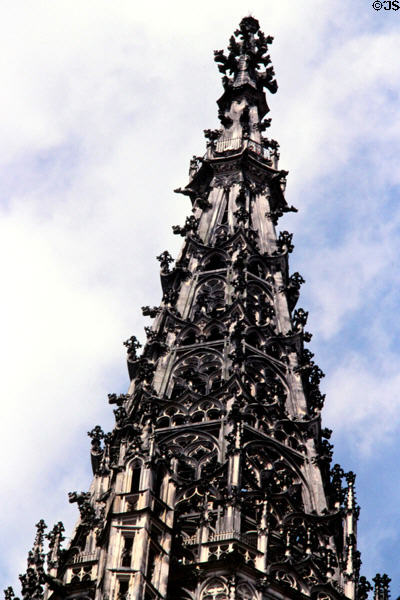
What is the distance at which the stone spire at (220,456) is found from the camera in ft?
142

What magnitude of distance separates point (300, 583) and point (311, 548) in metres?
2.42

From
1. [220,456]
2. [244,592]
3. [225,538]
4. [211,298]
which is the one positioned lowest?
[244,592]

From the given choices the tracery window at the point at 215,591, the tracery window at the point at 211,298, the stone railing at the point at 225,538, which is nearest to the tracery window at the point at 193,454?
the stone railing at the point at 225,538

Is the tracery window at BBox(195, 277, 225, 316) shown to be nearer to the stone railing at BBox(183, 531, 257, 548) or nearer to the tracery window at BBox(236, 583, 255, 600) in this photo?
the stone railing at BBox(183, 531, 257, 548)

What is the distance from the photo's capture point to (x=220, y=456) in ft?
161

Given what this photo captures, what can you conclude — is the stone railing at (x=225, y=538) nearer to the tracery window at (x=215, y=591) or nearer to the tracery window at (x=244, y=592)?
the tracery window at (x=215, y=591)

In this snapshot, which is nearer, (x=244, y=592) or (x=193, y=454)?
(x=244, y=592)

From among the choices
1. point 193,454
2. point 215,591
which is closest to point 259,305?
point 193,454

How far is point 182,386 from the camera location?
54.3 m

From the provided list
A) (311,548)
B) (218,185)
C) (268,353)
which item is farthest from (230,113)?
(311,548)

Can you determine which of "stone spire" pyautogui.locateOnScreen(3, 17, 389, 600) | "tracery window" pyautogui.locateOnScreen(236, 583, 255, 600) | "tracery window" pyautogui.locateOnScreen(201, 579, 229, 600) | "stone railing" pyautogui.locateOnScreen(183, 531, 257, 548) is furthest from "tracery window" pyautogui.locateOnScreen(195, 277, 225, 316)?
"tracery window" pyautogui.locateOnScreen(236, 583, 255, 600)

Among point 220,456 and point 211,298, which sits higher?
point 211,298

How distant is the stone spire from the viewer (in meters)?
43.2

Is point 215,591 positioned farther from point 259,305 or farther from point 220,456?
point 259,305
